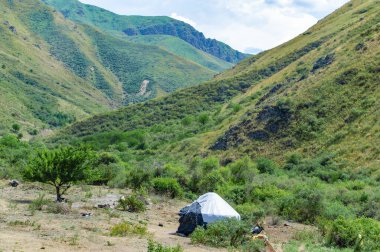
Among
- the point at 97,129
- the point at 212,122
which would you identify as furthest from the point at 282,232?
the point at 97,129

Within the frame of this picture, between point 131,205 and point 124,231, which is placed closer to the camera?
point 124,231

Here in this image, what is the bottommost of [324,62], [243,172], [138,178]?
[138,178]

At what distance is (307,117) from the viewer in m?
48.5

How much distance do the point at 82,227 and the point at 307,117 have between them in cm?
3553

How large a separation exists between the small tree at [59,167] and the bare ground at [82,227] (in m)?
1.44

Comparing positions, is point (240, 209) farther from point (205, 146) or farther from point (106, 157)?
point (205, 146)

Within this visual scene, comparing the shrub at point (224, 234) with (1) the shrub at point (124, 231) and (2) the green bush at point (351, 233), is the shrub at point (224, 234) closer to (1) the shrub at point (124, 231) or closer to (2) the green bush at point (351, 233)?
(1) the shrub at point (124, 231)

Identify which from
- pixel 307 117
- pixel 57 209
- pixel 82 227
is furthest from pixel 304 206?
pixel 307 117

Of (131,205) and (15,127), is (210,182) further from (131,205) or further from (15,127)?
(15,127)

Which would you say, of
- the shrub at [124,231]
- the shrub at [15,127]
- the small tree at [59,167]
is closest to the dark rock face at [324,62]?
the small tree at [59,167]

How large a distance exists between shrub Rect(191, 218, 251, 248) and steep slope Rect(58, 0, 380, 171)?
70.1 feet

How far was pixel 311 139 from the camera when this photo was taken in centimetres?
4538

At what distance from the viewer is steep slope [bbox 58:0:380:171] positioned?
140 ft

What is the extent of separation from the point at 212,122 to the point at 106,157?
3176 cm
